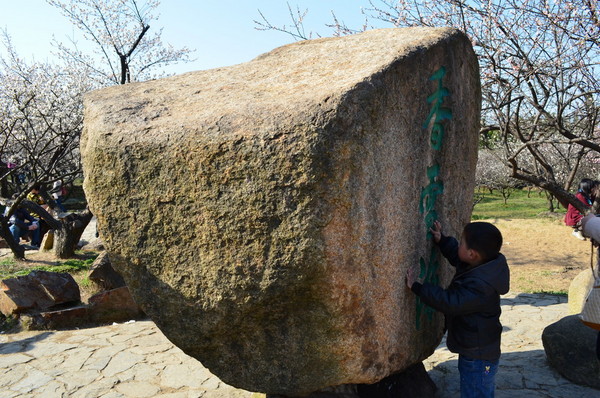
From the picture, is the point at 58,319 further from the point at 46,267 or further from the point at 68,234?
the point at 68,234

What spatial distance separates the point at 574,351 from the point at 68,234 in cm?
808

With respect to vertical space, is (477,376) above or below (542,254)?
above

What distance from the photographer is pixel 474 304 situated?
278 centimetres

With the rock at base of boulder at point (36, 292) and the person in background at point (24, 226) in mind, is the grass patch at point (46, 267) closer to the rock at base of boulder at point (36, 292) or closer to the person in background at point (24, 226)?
the person in background at point (24, 226)

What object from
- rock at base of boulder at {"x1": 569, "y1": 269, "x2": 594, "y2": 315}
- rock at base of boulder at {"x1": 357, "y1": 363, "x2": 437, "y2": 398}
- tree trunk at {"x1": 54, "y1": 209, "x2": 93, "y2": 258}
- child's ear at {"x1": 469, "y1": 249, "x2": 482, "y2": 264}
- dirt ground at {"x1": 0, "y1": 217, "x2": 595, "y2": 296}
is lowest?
dirt ground at {"x1": 0, "y1": 217, "x2": 595, "y2": 296}

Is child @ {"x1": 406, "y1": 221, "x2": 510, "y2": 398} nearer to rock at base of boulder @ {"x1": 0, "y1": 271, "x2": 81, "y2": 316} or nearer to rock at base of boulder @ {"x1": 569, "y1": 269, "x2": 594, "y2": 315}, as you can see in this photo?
rock at base of boulder @ {"x1": 569, "y1": 269, "x2": 594, "y2": 315}

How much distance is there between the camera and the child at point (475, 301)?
2.77m

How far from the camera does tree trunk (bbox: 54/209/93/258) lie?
9.31 meters

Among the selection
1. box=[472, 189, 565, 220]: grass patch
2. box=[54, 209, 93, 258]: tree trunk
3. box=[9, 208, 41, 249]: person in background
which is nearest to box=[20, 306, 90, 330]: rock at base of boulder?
box=[54, 209, 93, 258]: tree trunk

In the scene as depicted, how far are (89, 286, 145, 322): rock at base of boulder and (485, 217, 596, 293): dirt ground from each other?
17.0 feet

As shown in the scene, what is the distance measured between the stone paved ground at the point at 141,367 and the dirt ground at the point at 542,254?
83.4 inches

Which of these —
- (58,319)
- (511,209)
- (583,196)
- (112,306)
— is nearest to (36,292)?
(58,319)

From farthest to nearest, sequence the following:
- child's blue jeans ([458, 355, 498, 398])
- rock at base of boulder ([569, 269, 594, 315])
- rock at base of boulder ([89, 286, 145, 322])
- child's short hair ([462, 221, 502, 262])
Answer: rock at base of boulder ([89, 286, 145, 322]) < rock at base of boulder ([569, 269, 594, 315]) < child's blue jeans ([458, 355, 498, 398]) < child's short hair ([462, 221, 502, 262])

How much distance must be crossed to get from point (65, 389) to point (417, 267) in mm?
3064
